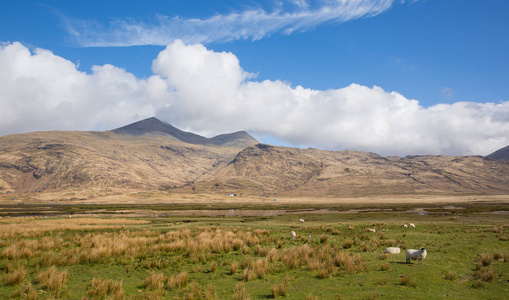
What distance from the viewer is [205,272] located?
1330cm

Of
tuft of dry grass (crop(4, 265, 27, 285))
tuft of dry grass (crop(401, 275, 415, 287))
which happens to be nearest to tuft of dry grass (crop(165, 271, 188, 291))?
tuft of dry grass (crop(4, 265, 27, 285))

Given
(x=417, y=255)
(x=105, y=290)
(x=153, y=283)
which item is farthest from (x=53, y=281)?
(x=417, y=255)

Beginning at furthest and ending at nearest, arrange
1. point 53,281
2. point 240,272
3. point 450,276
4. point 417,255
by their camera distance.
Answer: point 417,255, point 240,272, point 450,276, point 53,281

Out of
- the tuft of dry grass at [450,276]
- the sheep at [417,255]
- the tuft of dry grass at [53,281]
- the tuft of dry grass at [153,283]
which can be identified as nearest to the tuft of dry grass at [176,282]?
the tuft of dry grass at [153,283]

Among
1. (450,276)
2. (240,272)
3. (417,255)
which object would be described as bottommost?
(240,272)

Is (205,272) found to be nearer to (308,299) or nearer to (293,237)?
(308,299)

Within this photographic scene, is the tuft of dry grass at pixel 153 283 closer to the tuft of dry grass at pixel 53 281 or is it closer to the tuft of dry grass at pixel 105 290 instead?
the tuft of dry grass at pixel 105 290

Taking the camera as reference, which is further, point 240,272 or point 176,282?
point 240,272

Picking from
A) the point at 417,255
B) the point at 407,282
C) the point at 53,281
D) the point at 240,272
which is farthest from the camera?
the point at 417,255

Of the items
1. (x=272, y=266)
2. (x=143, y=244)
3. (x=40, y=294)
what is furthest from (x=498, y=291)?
(x=143, y=244)

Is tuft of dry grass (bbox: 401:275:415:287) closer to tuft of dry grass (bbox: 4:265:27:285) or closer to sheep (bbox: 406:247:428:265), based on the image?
sheep (bbox: 406:247:428:265)

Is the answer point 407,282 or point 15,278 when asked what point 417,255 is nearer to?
point 407,282

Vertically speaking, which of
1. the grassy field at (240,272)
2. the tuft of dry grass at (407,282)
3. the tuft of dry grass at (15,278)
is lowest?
the grassy field at (240,272)

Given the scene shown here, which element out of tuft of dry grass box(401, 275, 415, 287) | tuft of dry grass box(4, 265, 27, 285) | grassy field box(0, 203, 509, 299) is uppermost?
tuft of dry grass box(4, 265, 27, 285)
